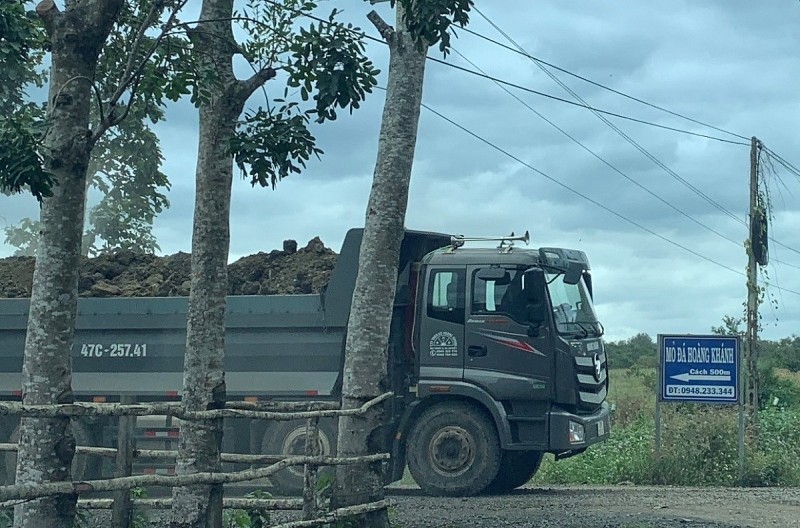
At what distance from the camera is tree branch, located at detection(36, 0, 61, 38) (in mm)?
7109

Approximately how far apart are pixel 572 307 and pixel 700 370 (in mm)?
3691

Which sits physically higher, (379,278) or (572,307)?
(572,307)

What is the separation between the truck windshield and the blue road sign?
2693 millimetres

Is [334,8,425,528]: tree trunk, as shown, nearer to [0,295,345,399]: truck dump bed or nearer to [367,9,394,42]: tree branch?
[367,9,394,42]: tree branch

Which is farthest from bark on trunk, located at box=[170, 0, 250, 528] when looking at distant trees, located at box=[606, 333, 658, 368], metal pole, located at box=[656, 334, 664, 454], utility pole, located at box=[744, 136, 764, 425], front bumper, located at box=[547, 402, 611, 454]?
distant trees, located at box=[606, 333, 658, 368]

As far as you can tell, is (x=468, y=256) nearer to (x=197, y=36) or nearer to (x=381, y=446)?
(x=381, y=446)

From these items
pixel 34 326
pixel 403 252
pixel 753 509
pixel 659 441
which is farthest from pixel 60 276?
pixel 659 441

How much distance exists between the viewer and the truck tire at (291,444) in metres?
13.5

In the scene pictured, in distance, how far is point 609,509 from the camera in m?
12.8

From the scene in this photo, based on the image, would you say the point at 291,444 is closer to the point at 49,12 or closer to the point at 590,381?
the point at 590,381

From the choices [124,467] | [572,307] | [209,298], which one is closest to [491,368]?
[572,307]

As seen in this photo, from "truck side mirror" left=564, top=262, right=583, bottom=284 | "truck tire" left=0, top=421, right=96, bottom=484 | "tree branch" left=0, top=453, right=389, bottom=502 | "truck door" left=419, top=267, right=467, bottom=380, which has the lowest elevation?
"truck tire" left=0, top=421, right=96, bottom=484

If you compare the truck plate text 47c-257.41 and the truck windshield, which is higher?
the truck windshield

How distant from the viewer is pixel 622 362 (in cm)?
5700
